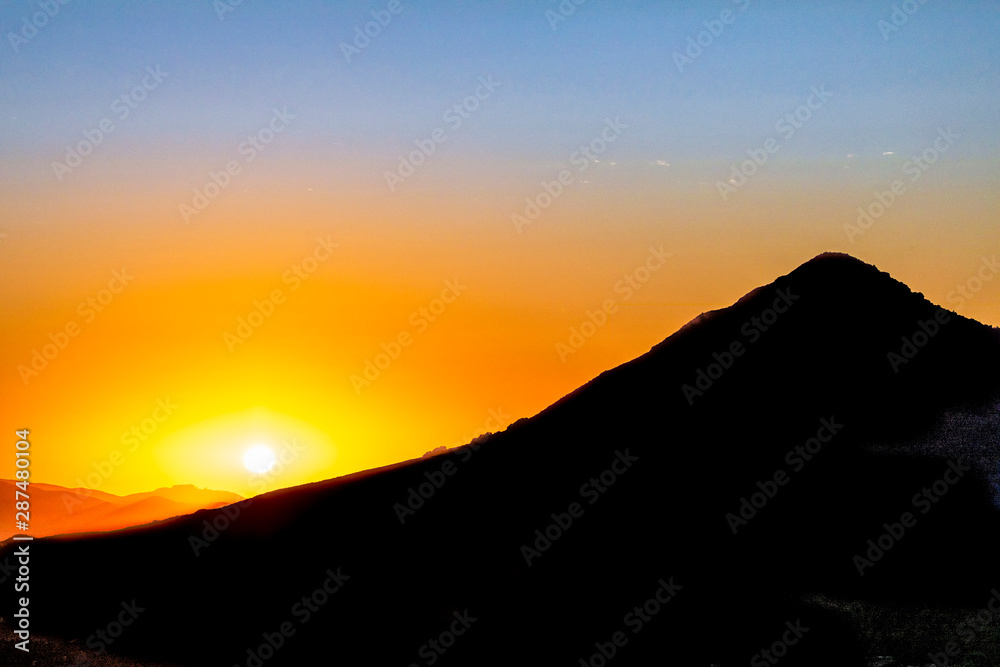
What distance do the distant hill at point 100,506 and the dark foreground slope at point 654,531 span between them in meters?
98.7

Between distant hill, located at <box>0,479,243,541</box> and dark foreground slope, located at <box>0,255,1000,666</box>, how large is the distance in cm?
9865

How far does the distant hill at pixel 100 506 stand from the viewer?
122938 millimetres

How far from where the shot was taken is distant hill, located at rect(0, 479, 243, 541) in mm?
122938

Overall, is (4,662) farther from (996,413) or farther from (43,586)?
(996,413)

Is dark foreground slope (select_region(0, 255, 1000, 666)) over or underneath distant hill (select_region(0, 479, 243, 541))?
underneath

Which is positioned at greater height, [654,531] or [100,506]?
[100,506]

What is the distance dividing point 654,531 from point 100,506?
468ft

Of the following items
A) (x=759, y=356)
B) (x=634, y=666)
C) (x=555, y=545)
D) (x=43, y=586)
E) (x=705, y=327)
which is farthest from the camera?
(x=705, y=327)

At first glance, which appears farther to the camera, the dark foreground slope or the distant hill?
the distant hill

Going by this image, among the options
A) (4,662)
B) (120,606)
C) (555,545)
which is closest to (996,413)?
(555,545)

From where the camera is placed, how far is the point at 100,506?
482 ft

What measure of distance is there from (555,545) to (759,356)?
9.53m

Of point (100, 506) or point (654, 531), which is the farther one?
point (100, 506)

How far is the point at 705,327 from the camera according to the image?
30.1 metres
